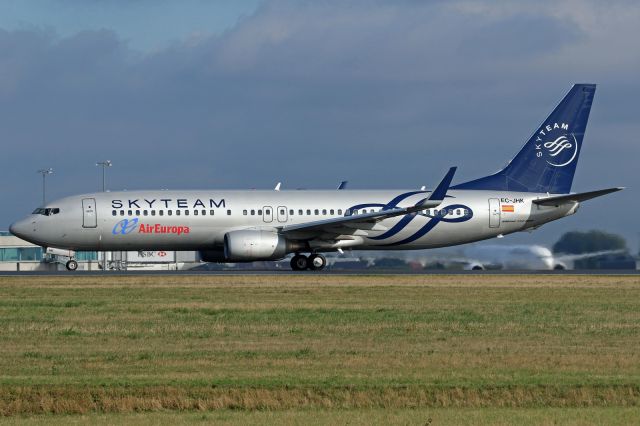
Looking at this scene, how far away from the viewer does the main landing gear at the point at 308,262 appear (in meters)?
51.6

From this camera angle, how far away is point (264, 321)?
26578 mm

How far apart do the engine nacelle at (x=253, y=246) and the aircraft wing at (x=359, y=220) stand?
97 centimetres

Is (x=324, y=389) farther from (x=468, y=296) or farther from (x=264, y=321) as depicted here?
(x=468, y=296)

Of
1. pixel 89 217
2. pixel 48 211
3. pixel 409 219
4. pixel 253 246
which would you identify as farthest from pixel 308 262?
pixel 48 211

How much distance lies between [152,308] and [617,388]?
52.2ft

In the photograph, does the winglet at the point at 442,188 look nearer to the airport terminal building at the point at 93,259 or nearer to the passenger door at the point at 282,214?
the passenger door at the point at 282,214

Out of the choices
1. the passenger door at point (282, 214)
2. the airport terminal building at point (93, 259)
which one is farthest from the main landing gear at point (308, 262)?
the airport terminal building at point (93, 259)

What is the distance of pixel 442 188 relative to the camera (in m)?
48.3

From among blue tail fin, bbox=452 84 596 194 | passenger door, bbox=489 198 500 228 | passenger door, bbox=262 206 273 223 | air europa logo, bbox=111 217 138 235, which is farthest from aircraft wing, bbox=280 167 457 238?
air europa logo, bbox=111 217 138 235

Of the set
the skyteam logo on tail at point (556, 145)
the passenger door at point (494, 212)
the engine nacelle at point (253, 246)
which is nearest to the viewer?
the engine nacelle at point (253, 246)

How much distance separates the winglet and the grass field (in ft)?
40.9

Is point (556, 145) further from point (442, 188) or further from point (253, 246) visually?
point (253, 246)

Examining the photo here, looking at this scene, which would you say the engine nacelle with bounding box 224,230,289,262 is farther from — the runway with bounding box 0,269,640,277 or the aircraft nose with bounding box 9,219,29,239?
the aircraft nose with bounding box 9,219,29,239

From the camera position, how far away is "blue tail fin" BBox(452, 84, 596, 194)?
178 feet
